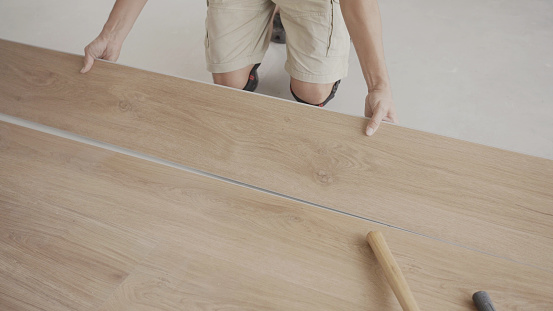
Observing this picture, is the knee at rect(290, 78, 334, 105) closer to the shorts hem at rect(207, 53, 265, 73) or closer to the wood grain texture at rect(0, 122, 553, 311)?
the shorts hem at rect(207, 53, 265, 73)

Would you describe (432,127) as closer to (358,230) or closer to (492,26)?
(492,26)

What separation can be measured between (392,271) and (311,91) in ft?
2.72

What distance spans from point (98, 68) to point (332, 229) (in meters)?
0.82

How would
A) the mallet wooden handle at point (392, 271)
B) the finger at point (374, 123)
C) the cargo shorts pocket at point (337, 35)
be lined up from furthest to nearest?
the cargo shorts pocket at point (337, 35)
the finger at point (374, 123)
the mallet wooden handle at point (392, 271)

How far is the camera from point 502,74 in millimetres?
1614

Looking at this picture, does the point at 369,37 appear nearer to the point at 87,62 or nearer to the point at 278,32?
the point at 87,62

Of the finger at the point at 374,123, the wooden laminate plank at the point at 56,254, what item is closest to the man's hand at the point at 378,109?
the finger at the point at 374,123

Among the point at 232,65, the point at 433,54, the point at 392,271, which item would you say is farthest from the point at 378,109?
the point at 433,54

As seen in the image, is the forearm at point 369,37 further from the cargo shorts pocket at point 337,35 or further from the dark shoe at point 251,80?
the dark shoe at point 251,80

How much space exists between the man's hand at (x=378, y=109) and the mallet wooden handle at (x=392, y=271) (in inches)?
10.7

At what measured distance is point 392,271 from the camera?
64 cm

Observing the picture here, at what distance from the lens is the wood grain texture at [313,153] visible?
73cm

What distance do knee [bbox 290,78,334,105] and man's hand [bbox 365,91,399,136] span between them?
398 mm

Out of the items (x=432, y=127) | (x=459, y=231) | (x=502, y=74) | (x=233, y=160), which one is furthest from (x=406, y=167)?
(x=502, y=74)
